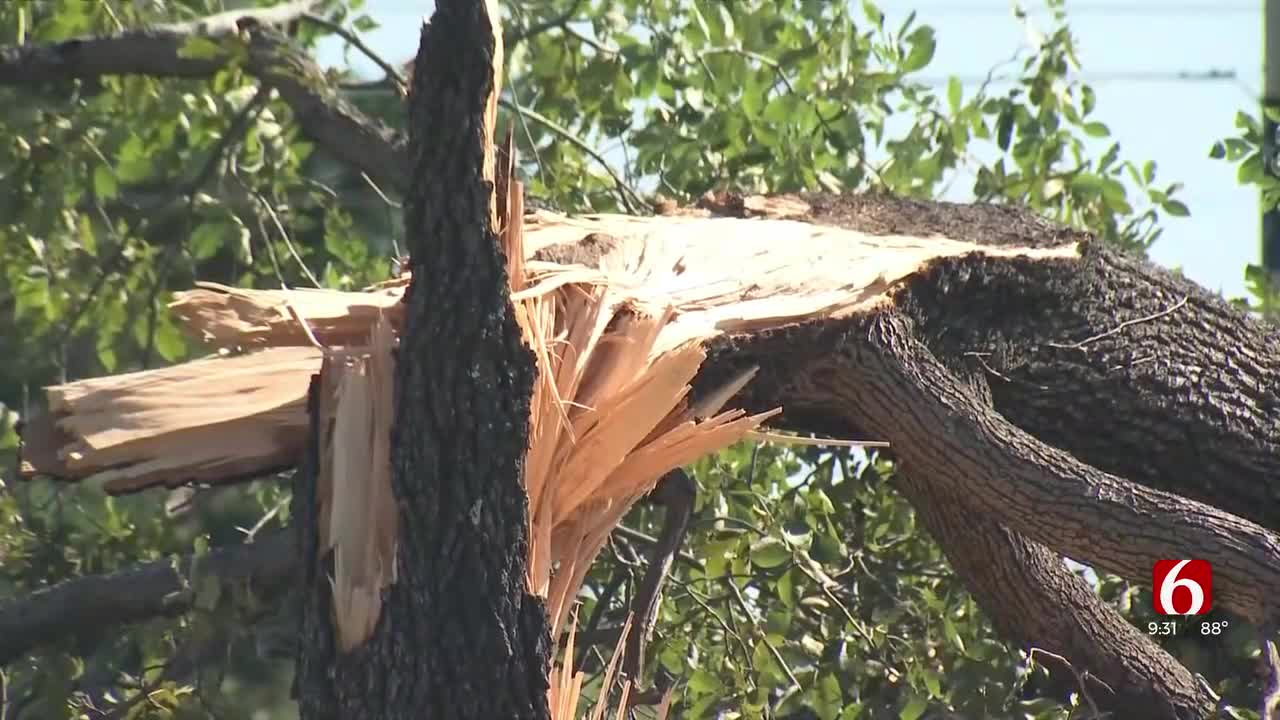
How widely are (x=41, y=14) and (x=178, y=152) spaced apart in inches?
29.2

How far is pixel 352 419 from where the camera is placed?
2.02 meters

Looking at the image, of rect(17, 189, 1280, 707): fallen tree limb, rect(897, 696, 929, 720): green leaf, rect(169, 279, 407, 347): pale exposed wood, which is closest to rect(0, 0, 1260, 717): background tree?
rect(897, 696, 929, 720): green leaf

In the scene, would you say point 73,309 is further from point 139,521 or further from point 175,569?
point 175,569

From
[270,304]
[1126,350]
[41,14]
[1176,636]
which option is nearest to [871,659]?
[1176,636]

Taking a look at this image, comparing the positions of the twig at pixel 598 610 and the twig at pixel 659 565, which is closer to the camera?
the twig at pixel 659 565

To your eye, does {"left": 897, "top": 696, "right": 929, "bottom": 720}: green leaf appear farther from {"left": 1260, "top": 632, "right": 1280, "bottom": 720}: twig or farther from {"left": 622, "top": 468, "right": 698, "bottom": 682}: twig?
{"left": 1260, "top": 632, "right": 1280, "bottom": 720}: twig

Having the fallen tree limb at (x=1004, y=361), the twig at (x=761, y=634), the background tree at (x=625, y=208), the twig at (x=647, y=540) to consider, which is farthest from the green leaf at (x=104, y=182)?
the twig at (x=761, y=634)

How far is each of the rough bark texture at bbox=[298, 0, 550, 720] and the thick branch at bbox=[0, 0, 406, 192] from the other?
1720 millimetres

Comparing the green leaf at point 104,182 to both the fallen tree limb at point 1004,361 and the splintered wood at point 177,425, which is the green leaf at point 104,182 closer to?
the fallen tree limb at point 1004,361

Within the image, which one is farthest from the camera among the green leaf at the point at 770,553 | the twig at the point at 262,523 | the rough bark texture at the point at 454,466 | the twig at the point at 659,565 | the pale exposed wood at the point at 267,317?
the twig at the point at 262,523

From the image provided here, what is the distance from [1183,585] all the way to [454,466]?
1.38 metres

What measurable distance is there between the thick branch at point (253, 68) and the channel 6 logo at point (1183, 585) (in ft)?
5.51

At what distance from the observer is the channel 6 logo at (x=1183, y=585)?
2652 mm

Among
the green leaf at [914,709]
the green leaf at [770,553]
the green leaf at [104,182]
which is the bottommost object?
the green leaf at [914,709]
